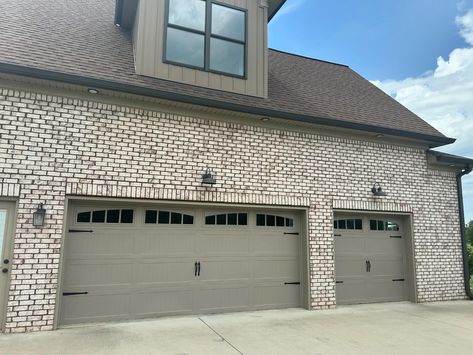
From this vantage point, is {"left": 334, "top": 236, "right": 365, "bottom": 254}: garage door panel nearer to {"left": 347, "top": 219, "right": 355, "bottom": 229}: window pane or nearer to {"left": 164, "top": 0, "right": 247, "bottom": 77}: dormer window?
{"left": 347, "top": 219, "right": 355, "bottom": 229}: window pane

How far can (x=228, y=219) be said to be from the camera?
736 centimetres

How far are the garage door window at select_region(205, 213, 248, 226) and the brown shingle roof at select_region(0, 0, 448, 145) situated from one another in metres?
2.14

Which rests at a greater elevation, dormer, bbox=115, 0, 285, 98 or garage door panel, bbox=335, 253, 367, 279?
dormer, bbox=115, 0, 285, 98

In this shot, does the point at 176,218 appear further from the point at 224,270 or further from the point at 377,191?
the point at 377,191

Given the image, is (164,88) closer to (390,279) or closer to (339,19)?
(390,279)

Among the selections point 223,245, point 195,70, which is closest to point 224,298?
point 223,245

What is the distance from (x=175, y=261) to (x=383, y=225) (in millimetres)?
5055

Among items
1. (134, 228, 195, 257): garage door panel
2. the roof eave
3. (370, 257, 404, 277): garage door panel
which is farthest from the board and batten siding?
(370, 257, 404, 277): garage door panel

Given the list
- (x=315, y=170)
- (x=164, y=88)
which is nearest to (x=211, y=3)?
(x=164, y=88)

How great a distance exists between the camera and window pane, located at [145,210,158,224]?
6739 millimetres

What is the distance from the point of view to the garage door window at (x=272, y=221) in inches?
300

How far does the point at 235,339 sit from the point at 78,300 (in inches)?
107

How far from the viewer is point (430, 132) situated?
923 cm

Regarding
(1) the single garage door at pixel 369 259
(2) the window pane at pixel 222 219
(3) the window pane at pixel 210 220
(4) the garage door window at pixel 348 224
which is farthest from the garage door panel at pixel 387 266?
(3) the window pane at pixel 210 220
